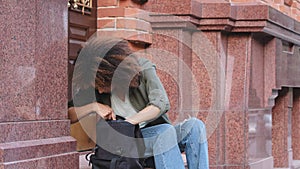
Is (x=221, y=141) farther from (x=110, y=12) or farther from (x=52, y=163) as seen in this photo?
(x=52, y=163)

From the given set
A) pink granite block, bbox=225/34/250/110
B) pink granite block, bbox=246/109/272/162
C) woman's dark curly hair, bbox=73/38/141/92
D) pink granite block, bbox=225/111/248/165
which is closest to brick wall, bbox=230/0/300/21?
pink granite block, bbox=225/34/250/110

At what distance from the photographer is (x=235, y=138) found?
23.9 feet

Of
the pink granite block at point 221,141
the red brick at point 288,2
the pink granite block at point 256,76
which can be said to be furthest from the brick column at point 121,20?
the red brick at point 288,2

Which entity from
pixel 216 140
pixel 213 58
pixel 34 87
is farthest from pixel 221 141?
pixel 34 87

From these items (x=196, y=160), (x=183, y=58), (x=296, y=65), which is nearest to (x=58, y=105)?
(x=196, y=160)

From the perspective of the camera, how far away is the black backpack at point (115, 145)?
4.42 meters

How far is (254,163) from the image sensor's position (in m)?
7.55

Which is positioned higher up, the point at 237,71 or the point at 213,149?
the point at 237,71

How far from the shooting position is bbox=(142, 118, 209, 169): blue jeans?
186 inches

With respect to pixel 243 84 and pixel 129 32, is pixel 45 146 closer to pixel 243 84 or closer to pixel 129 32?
pixel 129 32

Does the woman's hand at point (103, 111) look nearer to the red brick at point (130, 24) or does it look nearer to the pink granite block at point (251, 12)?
the red brick at point (130, 24)

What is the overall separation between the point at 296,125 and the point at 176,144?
573cm

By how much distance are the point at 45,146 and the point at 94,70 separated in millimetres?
676

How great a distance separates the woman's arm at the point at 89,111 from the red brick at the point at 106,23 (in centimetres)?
201
